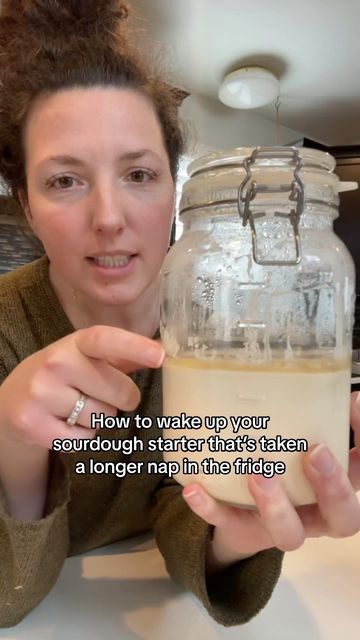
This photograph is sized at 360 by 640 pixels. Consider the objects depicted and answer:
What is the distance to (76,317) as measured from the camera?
0.71 meters

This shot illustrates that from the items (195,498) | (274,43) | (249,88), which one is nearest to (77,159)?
(195,498)

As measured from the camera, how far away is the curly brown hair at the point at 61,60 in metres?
0.67

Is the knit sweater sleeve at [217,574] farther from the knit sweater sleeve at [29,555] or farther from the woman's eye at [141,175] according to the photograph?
the woman's eye at [141,175]

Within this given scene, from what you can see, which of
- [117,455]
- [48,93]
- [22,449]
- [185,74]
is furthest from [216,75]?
[22,449]

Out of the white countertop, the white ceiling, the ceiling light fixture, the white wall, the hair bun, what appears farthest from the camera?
the white wall

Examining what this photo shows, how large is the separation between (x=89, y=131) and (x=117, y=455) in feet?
1.33

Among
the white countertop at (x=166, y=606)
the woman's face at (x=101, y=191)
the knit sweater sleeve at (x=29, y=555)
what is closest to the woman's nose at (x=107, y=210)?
the woman's face at (x=101, y=191)

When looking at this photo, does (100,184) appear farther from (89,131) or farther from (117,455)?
(117,455)

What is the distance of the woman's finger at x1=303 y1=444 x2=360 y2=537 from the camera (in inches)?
13.7

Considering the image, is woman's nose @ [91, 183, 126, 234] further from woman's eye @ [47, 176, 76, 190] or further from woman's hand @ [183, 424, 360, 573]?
woman's hand @ [183, 424, 360, 573]

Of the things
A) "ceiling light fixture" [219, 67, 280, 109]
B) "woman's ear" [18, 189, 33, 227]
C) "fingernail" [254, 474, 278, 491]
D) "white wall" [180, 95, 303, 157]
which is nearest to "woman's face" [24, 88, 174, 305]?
"woman's ear" [18, 189, 33, 227]

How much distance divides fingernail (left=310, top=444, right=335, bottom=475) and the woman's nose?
0.33 m

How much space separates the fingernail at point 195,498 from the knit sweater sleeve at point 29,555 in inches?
7.4

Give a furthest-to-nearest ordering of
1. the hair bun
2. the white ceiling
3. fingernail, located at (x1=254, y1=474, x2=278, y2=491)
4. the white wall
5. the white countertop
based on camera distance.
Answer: the white wall
the white ceiling
the hair bun
the white countertop
fingernail, located at (x1=254, y1=474, x2=278, y2=491)
